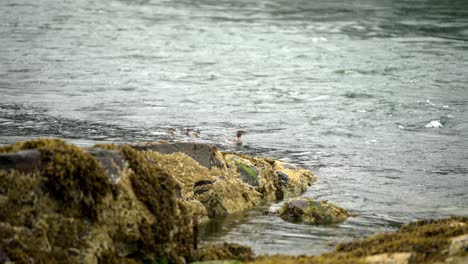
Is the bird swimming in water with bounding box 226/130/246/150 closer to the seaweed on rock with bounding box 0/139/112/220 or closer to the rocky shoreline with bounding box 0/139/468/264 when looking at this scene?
the rocky shoreline with bounding box 0/139/468/264

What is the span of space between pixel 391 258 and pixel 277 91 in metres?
13.7

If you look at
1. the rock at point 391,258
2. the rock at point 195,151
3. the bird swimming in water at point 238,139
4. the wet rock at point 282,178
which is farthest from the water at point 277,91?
the rock at point 391,258

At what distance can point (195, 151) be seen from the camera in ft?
33.0

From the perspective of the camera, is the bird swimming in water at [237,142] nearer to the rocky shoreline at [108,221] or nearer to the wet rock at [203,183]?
the wet rock at [203,183]

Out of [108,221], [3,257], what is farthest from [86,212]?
[3,257]

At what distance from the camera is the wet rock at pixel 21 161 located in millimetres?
6207

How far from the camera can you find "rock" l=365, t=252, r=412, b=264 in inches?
248

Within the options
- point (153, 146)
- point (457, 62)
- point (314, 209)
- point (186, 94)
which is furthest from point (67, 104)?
point (457, 62)

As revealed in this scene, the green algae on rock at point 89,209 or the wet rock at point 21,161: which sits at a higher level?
the wet rock at point 21,161

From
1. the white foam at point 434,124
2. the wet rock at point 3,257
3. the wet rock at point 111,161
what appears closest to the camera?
the wet rock at point 3,257

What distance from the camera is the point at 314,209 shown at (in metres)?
9.28

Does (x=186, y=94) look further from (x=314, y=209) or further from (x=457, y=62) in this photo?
(x=314, y=209)

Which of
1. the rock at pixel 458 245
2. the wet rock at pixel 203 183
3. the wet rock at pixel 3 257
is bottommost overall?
the wet rock at pixel 203 183

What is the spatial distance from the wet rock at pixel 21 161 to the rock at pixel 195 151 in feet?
11.6
